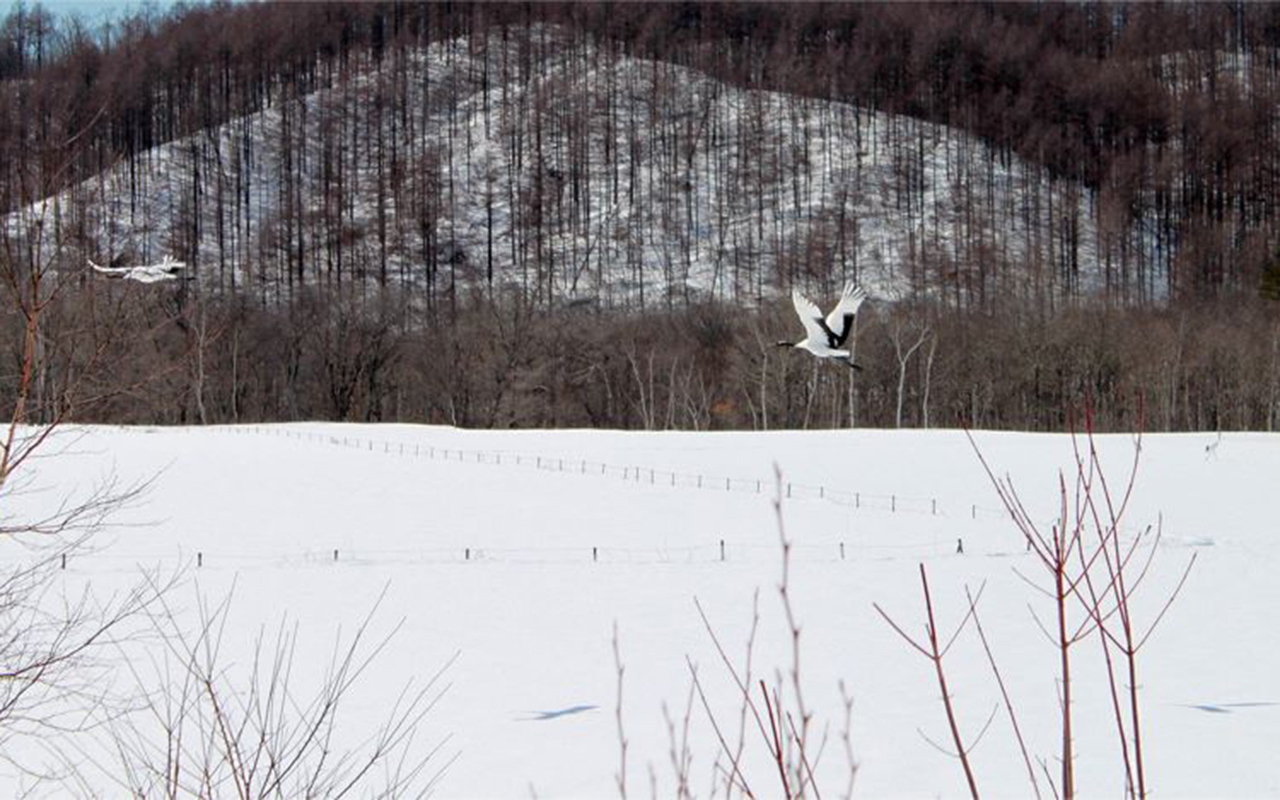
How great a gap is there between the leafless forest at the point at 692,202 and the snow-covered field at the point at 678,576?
693 inches

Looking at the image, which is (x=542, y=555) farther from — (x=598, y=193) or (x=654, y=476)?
(x=598, y=193)

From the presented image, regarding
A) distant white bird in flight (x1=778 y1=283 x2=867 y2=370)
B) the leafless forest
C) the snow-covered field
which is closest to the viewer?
the snow-covered field

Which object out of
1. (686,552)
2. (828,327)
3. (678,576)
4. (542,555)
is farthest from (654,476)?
(828,327)

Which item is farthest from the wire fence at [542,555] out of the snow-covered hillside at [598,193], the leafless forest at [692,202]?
the snow-covered hillside at [598,193]

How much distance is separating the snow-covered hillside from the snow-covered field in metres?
46.7

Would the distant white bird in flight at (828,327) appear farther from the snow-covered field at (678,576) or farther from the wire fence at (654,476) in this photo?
the wire fence at (654,476)

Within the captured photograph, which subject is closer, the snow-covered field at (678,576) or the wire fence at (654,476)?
the snow-covered field at (678,576)

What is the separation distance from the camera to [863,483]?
103 feet

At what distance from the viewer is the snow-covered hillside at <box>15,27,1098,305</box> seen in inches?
3329

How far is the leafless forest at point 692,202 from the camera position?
2261 inches

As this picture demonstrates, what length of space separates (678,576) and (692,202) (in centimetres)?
7226

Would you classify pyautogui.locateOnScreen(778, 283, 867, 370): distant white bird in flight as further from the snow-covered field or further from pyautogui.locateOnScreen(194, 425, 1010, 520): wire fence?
pyautogui.locateOnScreen(194, 425, 1010, 520): wire fence

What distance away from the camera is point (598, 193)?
94312 mm

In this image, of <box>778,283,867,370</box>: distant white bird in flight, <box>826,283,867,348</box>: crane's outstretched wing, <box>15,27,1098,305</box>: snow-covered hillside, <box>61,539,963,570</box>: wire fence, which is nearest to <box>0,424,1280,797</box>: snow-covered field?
<box>61,539,963,570</box>: wire fence
